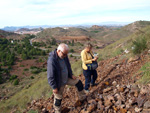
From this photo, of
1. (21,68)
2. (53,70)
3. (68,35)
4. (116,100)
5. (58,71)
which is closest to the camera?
(53,70)

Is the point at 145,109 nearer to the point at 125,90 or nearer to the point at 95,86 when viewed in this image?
the point at 125,90

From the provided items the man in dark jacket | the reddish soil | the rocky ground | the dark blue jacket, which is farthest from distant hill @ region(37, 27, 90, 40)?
the dark blue jacket

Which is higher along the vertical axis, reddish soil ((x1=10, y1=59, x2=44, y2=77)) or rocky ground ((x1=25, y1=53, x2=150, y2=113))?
rocky ground ((x1=25, y1=53, x2=150, y2=113))

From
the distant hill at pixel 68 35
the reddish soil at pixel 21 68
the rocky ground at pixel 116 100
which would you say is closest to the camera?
the rocky ground at pixel 116 100

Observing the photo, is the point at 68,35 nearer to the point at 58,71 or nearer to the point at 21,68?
the point at 21,68

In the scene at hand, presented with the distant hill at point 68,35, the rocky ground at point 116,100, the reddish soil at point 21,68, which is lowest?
the reddish soil at point 21,68

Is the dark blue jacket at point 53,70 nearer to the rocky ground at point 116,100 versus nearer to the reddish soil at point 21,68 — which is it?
the rocky ground at point 116,100

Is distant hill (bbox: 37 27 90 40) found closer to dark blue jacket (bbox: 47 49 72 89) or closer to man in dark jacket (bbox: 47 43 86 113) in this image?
man in dark jacket (bbox: 47 43 86 113)

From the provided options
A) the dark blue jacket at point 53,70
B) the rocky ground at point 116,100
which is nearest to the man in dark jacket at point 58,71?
the dark blue jacket at point 53,70

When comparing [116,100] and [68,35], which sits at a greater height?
[68,35]

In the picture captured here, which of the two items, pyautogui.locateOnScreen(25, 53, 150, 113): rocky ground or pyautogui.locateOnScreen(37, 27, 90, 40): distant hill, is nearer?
pyautogui.locateOnScreen(25, 53, 150, 113): rocky ground

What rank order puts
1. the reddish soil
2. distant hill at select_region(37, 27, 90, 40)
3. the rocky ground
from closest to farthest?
the rocky ground
the reddish soil
distant hill at select_region(37, 27, 90, 40)

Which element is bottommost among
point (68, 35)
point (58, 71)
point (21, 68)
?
point (21, 68)

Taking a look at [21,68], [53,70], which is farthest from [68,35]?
[53,70]
